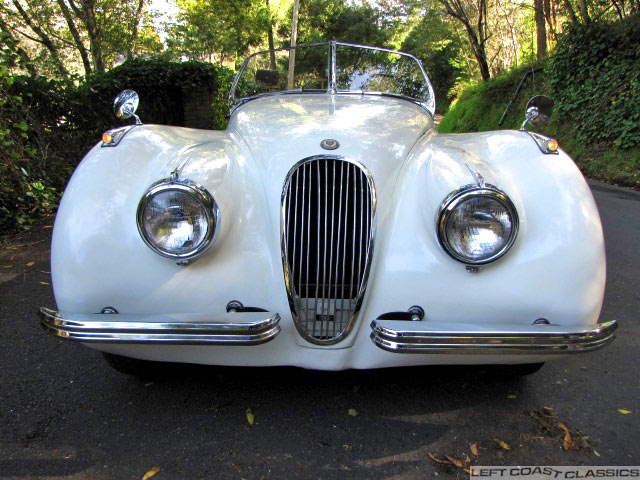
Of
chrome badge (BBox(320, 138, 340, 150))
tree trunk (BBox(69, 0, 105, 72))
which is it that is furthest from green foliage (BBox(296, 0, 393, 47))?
chrome badge (BBox(320, 138, 340, 150))

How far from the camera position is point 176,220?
178 cm

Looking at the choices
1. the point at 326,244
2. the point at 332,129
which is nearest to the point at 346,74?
the point at 332,129

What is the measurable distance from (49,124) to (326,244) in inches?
199

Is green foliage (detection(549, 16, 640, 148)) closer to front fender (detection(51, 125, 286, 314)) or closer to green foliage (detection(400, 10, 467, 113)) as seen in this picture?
front fender (detection(51, 125, 286, 314))

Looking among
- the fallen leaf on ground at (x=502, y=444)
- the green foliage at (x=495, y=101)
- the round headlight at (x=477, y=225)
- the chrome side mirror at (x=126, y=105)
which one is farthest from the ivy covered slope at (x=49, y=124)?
the green foliage at (x=495, y=101)

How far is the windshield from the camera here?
11.4ft

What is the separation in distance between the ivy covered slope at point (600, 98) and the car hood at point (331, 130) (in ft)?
21.6

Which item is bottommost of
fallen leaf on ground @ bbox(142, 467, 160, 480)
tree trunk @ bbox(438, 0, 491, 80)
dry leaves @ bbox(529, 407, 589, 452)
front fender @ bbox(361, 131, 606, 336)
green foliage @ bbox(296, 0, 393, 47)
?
dry leaves @ bbox(529, 407, 589, 452)

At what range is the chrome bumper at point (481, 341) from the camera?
63.2 inches

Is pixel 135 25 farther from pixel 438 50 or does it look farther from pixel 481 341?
pixel 438 50

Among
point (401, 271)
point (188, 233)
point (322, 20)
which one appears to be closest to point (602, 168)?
point (401, 271)

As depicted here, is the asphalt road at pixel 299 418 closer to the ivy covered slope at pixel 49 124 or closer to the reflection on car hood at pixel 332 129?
the reflection on car hood at pixel 332 129

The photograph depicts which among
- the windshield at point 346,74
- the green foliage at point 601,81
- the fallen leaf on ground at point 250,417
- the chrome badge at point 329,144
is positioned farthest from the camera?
the green foliage at point 601,81

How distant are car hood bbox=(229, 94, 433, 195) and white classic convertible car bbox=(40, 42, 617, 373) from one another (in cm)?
4
